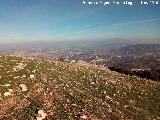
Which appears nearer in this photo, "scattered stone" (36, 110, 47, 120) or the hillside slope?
"scattered stone" (36, 110, 47, 120)

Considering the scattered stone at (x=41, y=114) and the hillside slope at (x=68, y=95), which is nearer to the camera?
the scattered stone at (x=41, y=114)

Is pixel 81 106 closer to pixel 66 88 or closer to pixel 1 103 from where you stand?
pixel 66 88

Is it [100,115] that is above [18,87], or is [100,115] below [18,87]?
below

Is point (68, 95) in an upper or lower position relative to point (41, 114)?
upper

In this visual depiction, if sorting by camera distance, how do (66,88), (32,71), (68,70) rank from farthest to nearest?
(68,70) < (32,71) < (66,88)

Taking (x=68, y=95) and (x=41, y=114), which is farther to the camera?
(x=68, y=95)

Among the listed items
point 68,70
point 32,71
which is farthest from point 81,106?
point 68,70

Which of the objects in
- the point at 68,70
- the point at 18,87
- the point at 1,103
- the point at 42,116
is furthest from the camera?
the point at 68,70

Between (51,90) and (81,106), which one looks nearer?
(81,106)
